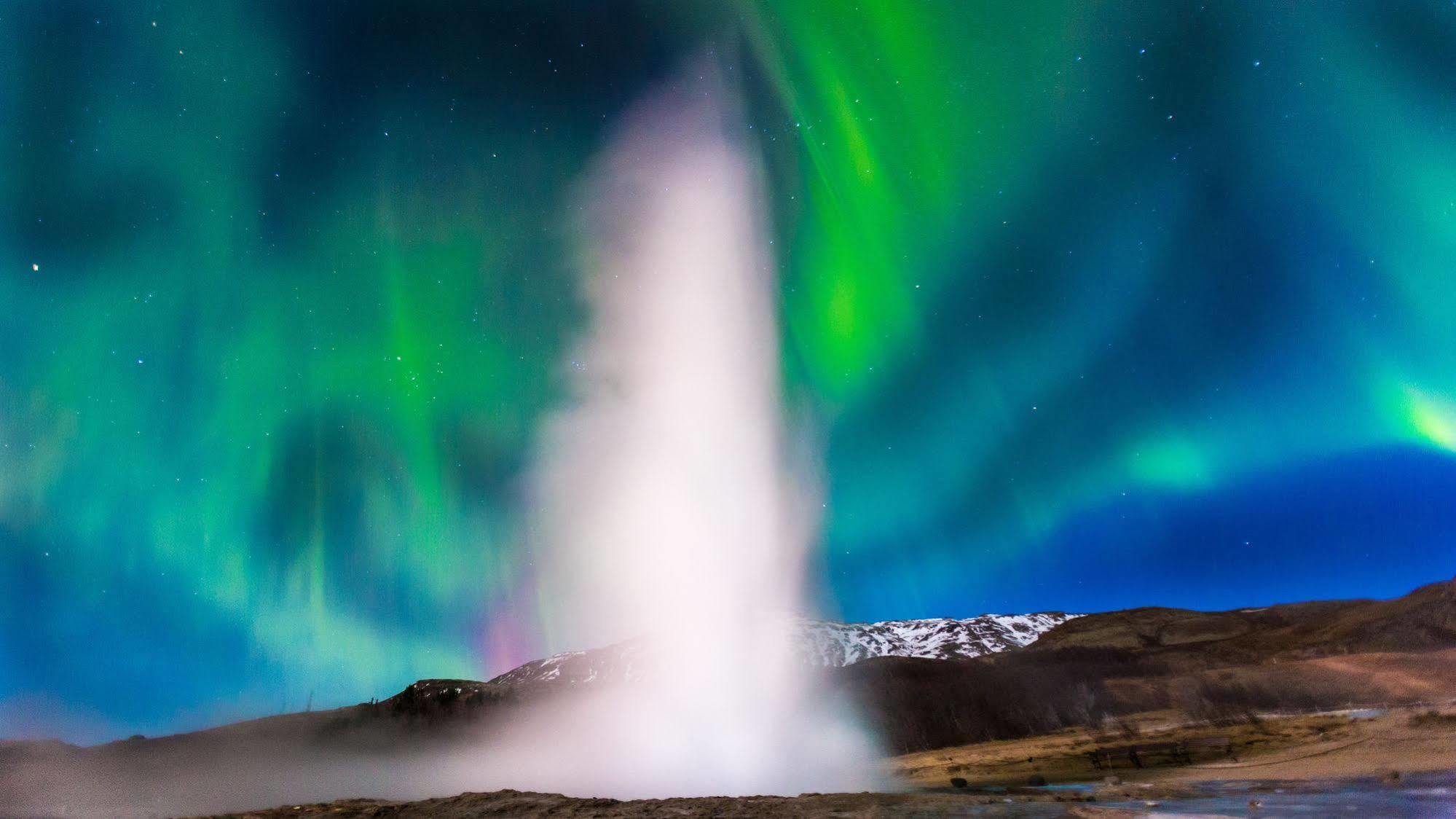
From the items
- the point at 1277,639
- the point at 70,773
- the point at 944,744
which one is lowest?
the point at 944,744

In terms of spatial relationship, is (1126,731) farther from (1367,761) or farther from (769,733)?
(1367,761)

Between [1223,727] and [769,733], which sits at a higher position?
[769,733]

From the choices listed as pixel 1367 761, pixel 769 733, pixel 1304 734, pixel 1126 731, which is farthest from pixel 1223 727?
pixel 1367 761

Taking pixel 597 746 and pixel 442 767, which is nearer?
pixel 597 746

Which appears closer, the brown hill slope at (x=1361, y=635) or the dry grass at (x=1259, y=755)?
the dry grass at (x=1259, y=755)

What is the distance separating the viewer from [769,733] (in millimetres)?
93375

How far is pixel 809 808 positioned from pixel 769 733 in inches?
2707

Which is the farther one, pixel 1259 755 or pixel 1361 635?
pixel 1361 635

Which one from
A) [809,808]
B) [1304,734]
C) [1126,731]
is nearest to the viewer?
[809,808]

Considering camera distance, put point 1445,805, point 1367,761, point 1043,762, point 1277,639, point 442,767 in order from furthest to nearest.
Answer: point 1277,639 → point 442,767 → point 1043,762 → point 1367,761 → point 1445,805

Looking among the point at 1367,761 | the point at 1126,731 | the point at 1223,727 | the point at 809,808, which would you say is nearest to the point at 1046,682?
the point at 1126,731

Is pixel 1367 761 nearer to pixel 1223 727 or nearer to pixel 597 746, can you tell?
pixel 1223 727

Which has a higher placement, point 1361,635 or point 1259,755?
point 1259,755

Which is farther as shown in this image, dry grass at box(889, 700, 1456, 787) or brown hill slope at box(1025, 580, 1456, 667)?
brown hill slope at box(1025, 580, 1456, 667)
